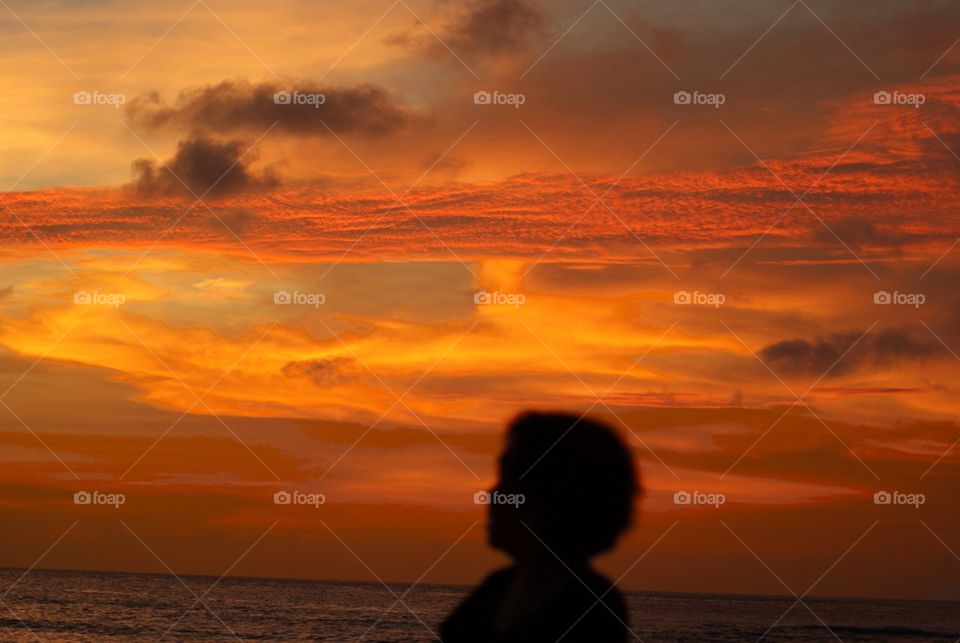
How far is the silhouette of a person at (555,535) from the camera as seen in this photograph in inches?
95.7

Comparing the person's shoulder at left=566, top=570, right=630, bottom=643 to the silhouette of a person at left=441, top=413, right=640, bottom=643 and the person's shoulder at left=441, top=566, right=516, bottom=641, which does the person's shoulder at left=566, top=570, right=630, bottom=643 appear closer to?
the silhouette of a person at left=441, top=413, right=640, bottom=643

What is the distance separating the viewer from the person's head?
244 cm

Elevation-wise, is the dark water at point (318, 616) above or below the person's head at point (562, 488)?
below

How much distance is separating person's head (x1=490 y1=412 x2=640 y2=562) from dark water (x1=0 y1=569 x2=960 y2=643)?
3351 centimetres

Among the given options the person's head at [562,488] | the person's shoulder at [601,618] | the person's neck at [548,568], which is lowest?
the person's shoulder at [601,618]

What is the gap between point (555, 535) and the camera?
2.56 metres

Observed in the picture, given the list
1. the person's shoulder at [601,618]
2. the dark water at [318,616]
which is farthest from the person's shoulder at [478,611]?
the dark water at [318,616]

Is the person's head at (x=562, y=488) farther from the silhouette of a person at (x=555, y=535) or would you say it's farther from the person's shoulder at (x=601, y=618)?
the person's shoulder at (x=601, y=618)

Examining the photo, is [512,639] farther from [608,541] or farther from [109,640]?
[109,640]

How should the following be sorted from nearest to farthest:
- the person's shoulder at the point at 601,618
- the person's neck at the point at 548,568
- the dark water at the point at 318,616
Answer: the person's shoulder at the point at 601,618
the person's neck at the point at 548,568
the dark water at the point at 318,616

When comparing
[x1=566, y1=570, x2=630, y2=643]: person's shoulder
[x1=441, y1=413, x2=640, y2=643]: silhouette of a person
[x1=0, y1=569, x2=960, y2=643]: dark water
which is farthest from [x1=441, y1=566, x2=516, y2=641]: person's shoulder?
[x1=0, y1=569, x2=960, y2=643]: dark water

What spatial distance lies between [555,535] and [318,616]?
55310 mm

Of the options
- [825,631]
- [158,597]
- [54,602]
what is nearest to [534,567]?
[825,631]

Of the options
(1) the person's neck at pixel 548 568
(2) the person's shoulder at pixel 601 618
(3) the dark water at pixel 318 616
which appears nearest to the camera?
(2) the person's shoulder at pixel 601 618
